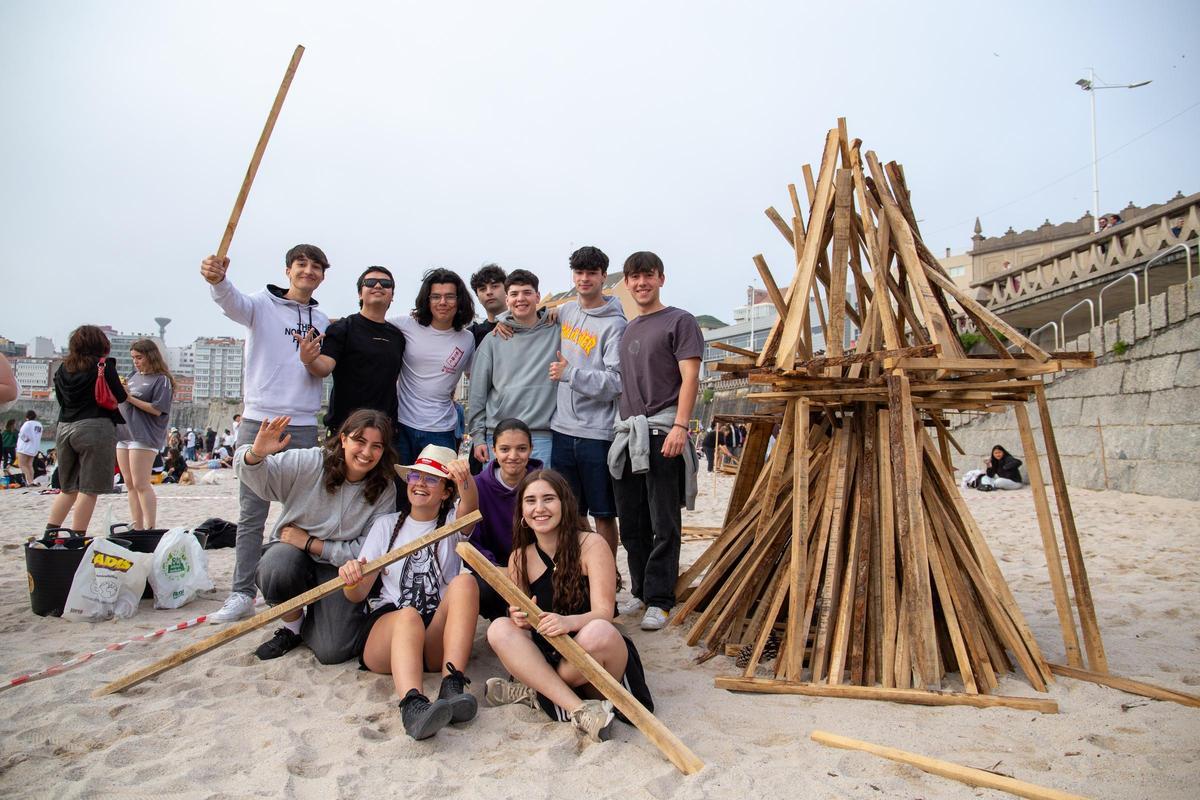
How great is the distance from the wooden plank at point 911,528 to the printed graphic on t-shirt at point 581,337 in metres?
1.87

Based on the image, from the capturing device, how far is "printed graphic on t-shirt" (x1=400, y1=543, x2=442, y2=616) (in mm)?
3266

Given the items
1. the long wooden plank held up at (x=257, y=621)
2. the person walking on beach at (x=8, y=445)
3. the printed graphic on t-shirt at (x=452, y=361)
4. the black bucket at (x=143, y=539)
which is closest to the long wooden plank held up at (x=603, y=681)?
the long wooden plank held up at (x=257, y=621)

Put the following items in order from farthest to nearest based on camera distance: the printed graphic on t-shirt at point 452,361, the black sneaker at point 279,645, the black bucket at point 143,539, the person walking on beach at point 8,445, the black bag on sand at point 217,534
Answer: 1. the person walking on beach at point 8,445
2. the black bag on sand at point 217,534
3. the black bucket at point 143,539
4. the printed graphic on t-shirt at point 452,361
5. the black sneaker at point 279,645

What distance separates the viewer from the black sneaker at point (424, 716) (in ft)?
8.31

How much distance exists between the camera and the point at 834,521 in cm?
341

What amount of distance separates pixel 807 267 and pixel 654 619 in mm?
2013

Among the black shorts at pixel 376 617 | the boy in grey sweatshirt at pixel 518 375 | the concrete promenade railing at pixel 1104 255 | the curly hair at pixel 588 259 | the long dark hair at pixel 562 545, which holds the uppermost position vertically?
the concrete promenade railing at pixel 1104 255

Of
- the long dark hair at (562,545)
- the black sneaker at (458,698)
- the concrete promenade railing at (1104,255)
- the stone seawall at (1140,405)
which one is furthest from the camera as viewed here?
the concrete promenade railing at (1104,255)

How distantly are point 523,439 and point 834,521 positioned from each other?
5.00ft

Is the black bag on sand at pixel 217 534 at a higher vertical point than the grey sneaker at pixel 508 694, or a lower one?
higher

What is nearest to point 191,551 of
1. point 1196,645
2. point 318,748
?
point 318,748

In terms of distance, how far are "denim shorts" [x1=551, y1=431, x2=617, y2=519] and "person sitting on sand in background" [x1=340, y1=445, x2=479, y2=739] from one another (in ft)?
3.13

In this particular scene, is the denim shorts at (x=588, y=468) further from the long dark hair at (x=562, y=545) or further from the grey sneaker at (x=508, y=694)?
the grey sneaker at (x=508, y=694)

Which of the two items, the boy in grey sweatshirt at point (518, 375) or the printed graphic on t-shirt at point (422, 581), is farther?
the boy in grey sweatshirt at point (518, 375)
